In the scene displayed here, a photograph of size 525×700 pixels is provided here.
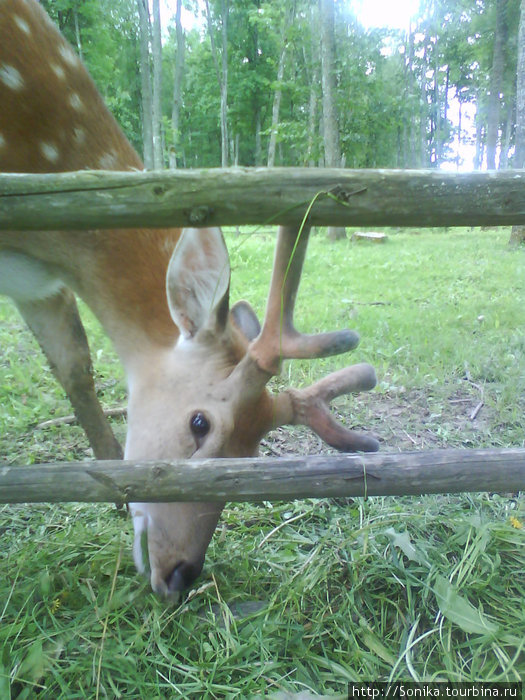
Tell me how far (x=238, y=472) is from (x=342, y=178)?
0.96 meters

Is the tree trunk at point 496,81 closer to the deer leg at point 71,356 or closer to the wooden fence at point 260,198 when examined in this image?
the deer leg at point 71,356

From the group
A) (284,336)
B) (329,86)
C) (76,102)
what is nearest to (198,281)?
(284,336)

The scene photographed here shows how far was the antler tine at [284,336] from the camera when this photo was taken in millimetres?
1853

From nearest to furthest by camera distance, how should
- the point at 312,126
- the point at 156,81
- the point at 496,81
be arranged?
the point at 156,81 < the point at 312,126 < the point at 496,81

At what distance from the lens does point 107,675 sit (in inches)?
71.9

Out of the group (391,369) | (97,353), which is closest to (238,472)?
(391,369)

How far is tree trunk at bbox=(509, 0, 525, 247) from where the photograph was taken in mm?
9586

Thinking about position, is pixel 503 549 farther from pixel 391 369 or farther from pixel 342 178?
pixel 391 369

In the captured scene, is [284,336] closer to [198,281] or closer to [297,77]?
[198,281]

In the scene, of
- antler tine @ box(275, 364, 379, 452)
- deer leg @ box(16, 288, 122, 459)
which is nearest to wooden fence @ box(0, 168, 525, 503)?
antler tine @ box(275, 364, 379, 452)

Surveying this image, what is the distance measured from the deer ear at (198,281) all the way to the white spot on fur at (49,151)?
81 centimetres

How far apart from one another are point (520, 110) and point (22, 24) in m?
9.85

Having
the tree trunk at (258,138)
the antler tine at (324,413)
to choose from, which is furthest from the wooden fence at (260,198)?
the tree trunk at (258,138)

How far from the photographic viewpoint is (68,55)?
2.66 m
